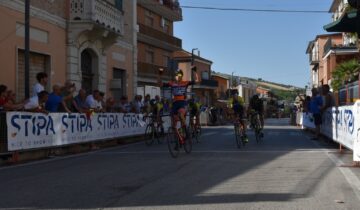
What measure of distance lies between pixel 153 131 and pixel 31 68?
6407mm

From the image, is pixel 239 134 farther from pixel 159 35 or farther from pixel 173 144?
pixel 159 35

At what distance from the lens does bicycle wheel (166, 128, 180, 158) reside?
44.2ft

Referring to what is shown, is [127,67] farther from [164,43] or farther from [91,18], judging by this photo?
[164,43]

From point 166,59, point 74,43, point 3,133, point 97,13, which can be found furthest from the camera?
point 166,59

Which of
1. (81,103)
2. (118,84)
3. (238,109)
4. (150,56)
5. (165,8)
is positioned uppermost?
(165,8)

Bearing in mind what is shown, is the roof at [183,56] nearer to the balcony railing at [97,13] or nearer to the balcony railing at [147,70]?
the balcony railing at [147,70]

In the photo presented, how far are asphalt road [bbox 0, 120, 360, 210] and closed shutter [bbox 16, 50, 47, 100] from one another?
326 inches

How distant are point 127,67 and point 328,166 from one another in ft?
76.9

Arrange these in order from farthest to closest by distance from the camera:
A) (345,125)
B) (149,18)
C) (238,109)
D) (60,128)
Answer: (149,18)
(238,109)
(60,128)
(345,125)

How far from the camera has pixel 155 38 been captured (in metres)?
48.0

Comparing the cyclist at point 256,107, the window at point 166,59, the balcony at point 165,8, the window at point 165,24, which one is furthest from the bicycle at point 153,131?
the window at point 166,59

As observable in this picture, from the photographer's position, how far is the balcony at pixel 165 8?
46.9 meters

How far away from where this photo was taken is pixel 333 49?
5881cm

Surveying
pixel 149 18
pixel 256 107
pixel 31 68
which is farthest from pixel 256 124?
pixel 149 18
